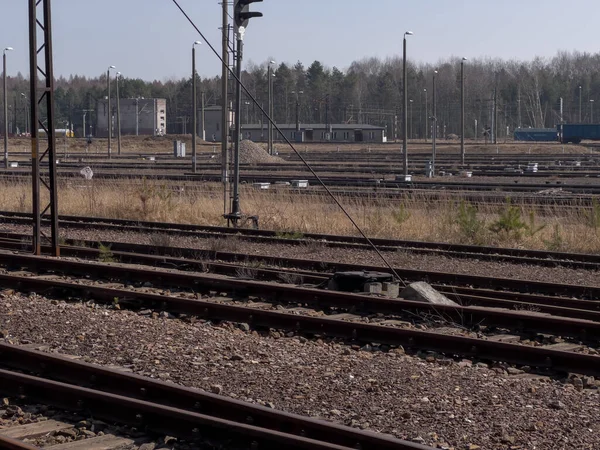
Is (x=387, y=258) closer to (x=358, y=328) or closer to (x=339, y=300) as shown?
(x=339, y=300)

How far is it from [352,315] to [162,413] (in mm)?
5252

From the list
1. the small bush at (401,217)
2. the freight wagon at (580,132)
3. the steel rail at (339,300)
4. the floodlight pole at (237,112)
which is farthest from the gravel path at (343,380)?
the freight wagon at (580,132)

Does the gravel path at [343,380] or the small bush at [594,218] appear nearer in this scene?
the gravel path at [343,380]

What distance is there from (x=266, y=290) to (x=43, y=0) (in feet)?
26.2

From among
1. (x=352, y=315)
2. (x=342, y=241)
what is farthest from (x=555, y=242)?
(x=352, y=315)

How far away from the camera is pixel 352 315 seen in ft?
40.4

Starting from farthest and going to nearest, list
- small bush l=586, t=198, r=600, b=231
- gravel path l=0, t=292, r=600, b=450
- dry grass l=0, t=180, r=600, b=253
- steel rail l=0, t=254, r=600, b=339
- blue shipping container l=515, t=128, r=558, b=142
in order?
1. blue shipping container l=515, t=128, r=558, b=142
2. dry grass l=0, t=180, r=600, b=253
3. small bush l=586, t=198, r=600, b=231
4. steel rail l=0, t=254, r=600, b=339
5. gravel path l=0, t=292, r=600, b=450

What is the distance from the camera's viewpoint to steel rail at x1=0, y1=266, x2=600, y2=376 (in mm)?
9445

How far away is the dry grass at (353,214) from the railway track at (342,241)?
930mm

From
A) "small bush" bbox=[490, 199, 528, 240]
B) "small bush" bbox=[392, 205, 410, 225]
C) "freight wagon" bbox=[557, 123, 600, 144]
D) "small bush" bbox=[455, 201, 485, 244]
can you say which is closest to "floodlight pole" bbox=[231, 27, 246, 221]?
"small bush" bbox=[392, 205, 410, 225]

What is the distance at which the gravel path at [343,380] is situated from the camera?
7422 millimetres

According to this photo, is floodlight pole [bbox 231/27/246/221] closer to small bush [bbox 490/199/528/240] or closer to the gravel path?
small bush [bbox 490/199/528/240]

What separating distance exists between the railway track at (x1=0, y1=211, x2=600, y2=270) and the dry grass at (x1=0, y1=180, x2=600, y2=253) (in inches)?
36.6

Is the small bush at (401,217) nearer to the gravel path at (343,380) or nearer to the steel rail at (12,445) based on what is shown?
the gravel path at (343,380)
